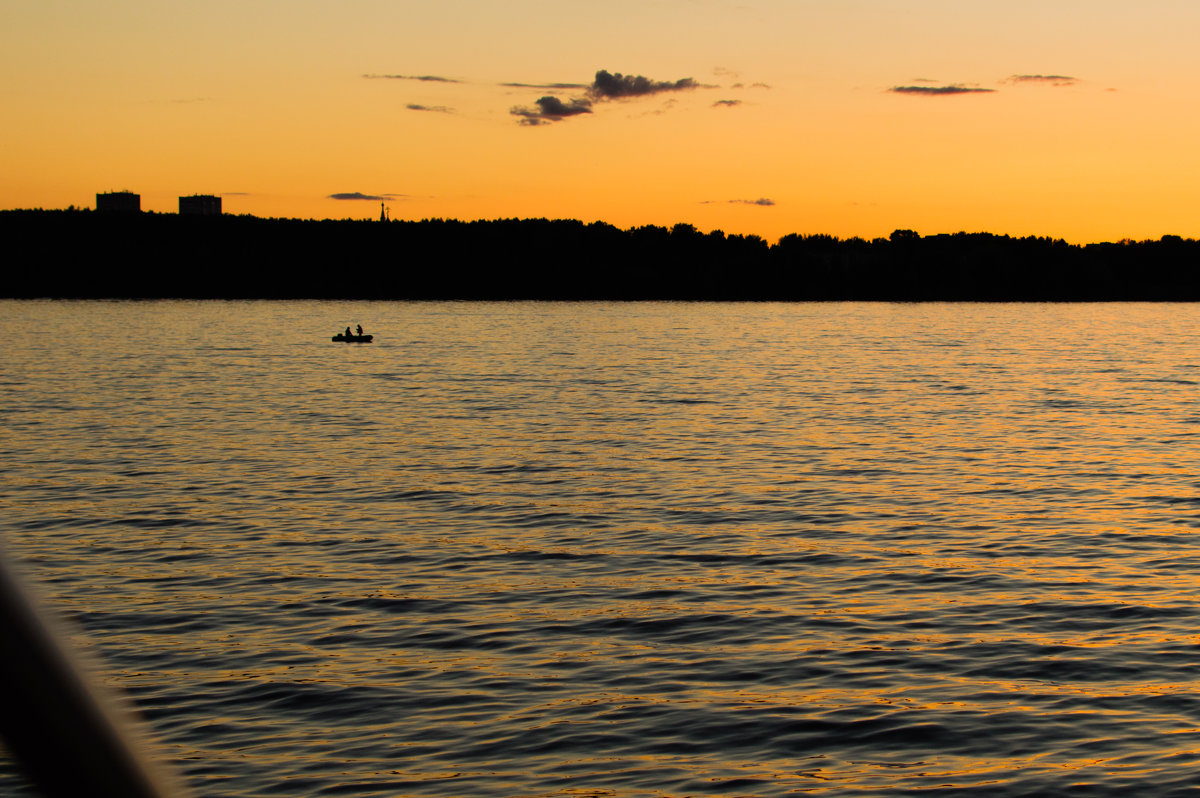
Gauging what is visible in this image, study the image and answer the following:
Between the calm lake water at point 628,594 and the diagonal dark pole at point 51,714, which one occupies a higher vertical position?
the diagonal dark pole at point 51,714

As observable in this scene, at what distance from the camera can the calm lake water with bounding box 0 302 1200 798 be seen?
11.9 metres

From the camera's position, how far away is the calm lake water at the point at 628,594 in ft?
39.0

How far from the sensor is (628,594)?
18.3 m

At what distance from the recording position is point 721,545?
2186cm

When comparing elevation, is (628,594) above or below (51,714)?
below

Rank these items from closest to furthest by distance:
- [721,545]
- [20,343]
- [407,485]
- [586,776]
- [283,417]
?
[586,776] < [721,545] < [407,485] < [283,417] < [20,343]

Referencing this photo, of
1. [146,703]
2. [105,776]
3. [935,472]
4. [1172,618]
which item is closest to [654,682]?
[146,703]

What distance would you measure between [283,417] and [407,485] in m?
17.7

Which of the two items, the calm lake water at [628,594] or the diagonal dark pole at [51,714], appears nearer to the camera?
the diagonal dark pole at [51,714]

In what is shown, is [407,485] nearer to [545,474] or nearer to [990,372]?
[545,474]

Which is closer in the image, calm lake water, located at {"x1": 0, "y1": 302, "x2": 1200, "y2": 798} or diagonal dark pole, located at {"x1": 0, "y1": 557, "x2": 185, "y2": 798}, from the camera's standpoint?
diagonal dark pole, located at {"x1": 0, "y1": 557, "x2": 185, "y2": 798}

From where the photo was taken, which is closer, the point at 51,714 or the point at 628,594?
the point at 51,714

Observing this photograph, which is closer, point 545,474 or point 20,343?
point 545,474

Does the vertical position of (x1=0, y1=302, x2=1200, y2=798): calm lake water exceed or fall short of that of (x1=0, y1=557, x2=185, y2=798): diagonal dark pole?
it falls short
